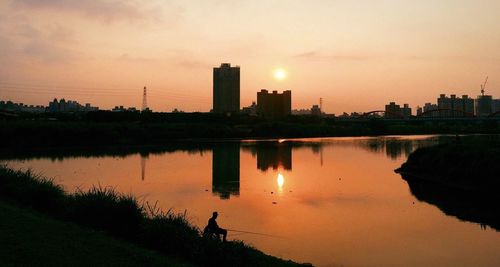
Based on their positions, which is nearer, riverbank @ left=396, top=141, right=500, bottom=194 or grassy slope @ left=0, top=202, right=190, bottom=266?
grassy slope @ left=0, top=202, right=190, bottom=266

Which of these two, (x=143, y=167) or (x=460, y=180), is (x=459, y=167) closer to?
(x=460, y=180)

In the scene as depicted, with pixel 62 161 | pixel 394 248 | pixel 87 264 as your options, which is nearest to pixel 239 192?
pixel 394 248

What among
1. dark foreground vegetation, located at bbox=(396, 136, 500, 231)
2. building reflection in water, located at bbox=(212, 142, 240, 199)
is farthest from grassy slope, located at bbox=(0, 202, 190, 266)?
dark foreground vegetation, located at bbox=(396, 136, 500, 231)

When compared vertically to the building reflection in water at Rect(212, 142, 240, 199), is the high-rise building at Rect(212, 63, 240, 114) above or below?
above

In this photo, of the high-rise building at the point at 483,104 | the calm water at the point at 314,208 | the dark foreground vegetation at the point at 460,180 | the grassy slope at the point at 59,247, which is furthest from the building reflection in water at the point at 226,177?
the high-rise building at the point at 483,104

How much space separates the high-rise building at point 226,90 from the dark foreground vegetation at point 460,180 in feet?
444

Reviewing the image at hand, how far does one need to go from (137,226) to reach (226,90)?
161691 millimetres

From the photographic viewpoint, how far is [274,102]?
598 feet

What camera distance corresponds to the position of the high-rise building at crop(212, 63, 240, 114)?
555 feet

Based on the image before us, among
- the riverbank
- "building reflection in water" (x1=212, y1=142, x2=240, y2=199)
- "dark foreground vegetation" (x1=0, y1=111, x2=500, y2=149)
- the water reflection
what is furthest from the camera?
"dark foreground vegetation" (x1=0, y1=111, x2=500, y2=149)

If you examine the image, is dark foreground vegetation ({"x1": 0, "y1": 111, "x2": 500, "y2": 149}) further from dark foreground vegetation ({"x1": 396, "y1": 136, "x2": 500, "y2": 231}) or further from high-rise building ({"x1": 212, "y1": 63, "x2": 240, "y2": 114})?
high-rise building ({"x1": 212, "y1": 63, "x2": 240, "y2": 114})

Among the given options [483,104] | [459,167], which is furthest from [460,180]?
[483,104]

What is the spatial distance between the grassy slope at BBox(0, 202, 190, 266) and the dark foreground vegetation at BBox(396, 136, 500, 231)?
15.1 metres

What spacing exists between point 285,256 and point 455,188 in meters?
18.0
